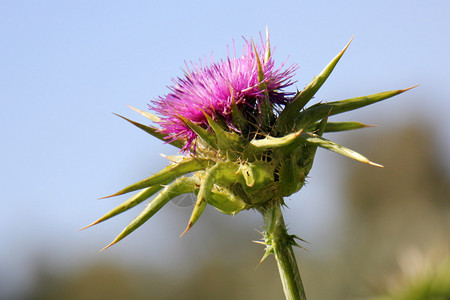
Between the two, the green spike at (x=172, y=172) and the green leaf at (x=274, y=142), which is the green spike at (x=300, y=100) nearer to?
the green leaf at (x=274, y=142)

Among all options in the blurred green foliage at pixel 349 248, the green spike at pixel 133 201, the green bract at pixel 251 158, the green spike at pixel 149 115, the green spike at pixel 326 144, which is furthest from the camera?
the blurred green foliage at pixel 349 248

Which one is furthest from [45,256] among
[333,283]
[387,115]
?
[387,115]

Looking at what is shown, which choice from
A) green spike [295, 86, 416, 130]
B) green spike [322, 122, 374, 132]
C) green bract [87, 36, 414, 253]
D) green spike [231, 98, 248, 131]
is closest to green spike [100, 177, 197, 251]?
green bract [87, 36, 414, 253]

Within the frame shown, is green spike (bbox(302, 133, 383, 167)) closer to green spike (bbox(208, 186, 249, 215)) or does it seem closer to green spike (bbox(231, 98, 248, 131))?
green spike (bbox(231, 98, 248, 131))

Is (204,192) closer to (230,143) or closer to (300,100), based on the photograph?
(230,143)

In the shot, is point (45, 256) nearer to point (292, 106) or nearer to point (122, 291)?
point (122, 291)

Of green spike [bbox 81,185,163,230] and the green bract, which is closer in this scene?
green spike [bbox 81,185,163,230]

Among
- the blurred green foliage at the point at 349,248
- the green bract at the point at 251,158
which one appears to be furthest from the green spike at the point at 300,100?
the blurred green foliage at the point at 349,248

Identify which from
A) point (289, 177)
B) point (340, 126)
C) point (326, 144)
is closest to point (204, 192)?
point (289, 177)
